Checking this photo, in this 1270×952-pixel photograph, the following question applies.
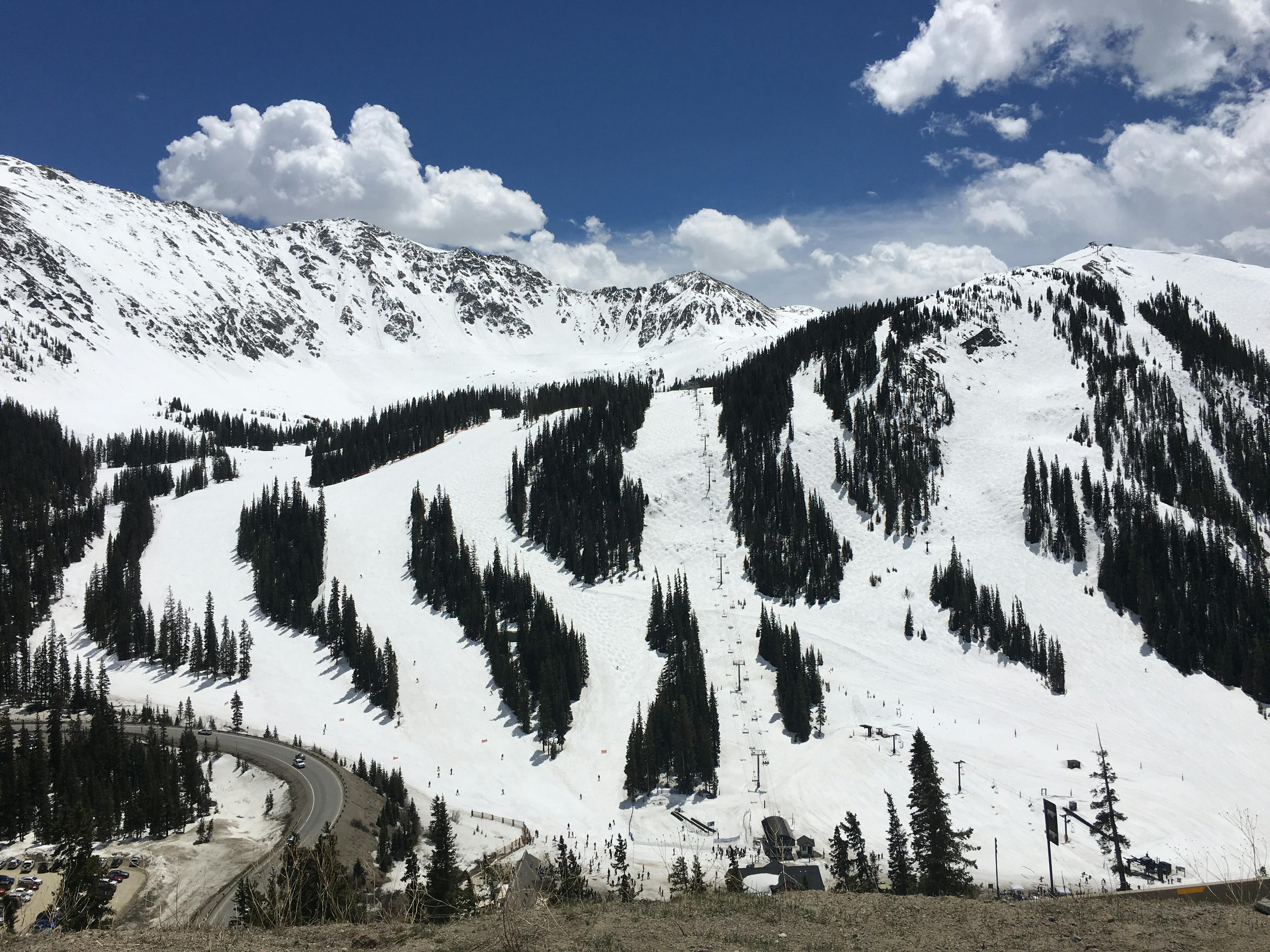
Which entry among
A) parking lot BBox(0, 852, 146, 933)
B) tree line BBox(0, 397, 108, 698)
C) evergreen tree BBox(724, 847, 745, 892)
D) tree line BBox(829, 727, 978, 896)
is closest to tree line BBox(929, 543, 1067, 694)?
tree line BBox(829, 727, 978, 896)

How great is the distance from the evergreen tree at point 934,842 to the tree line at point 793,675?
1859 inches

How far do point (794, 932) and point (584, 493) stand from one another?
499 feet

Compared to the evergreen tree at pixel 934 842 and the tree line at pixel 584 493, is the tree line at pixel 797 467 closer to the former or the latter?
the tree line at pixel 584 493

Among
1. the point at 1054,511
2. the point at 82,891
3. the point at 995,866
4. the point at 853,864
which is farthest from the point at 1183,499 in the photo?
the point at 82,891

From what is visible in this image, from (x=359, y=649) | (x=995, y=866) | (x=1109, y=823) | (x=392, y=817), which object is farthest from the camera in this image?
(x=359, y=649)

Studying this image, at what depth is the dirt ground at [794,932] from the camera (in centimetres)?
1644

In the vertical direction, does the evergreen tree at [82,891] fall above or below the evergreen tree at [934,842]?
above

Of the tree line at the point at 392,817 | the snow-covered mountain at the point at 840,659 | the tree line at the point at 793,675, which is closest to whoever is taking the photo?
the tree line at the point at 392,817

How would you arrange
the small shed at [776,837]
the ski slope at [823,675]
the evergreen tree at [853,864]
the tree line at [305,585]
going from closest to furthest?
the evergreen tree at [853,864] < the small shed at [776,837] < the ski slope at [823,675] < the tree line at [305,585]

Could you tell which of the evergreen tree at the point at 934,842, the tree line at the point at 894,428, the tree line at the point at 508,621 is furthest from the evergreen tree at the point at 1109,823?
the tree line at the point at 894,428

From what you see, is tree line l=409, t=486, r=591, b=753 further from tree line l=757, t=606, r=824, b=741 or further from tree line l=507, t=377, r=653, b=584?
tree line l=757, t=606, r=824, b=741

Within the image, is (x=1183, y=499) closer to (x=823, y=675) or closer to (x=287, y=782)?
(x=823, y=675)

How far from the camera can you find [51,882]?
2463 inches

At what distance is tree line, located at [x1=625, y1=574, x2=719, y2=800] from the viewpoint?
92250mm
